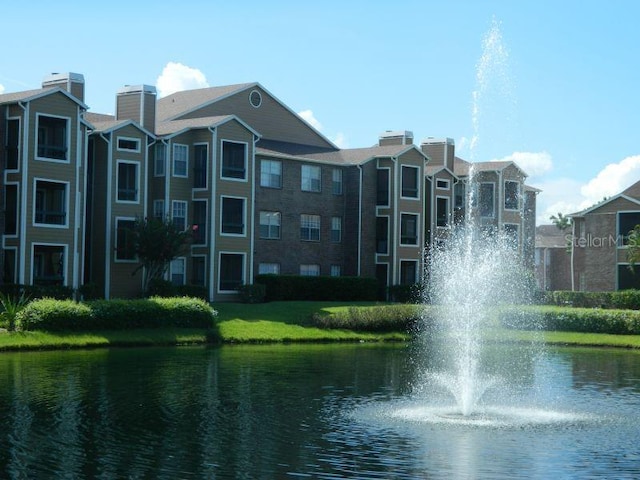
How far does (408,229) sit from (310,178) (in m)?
8.35

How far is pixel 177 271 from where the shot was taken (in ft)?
201

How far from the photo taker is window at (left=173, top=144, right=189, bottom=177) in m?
61.3

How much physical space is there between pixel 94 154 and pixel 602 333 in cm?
2887

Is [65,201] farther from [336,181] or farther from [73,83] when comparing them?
[336,181]

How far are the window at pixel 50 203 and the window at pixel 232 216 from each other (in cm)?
1088

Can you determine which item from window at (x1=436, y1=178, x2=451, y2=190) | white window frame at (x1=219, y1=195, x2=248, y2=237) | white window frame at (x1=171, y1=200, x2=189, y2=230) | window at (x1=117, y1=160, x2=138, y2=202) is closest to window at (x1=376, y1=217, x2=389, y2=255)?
window at (x1=436, y1=178, x2=451, y2=190)

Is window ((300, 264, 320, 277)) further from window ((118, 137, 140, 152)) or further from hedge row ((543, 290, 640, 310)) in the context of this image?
hedge row ((543, 290, 640, 310))

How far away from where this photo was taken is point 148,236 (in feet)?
183

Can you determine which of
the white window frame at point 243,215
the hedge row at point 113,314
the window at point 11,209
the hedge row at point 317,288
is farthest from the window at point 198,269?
the window at point 11,209

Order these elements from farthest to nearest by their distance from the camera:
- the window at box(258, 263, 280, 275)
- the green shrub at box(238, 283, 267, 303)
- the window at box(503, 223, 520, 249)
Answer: the window at box(503, 223, 520, 249) < the window at box(258, 263, 280, 275) < the green shrub at box(238, 283, 267, 303)

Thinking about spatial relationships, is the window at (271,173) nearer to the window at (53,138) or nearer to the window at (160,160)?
the window at (160,160)

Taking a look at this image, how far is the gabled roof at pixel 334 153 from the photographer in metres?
69.0

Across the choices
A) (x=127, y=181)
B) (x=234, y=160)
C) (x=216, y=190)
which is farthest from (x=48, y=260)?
(x=234, y=160)

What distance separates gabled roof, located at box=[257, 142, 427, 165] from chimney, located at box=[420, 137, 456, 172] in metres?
7.77
